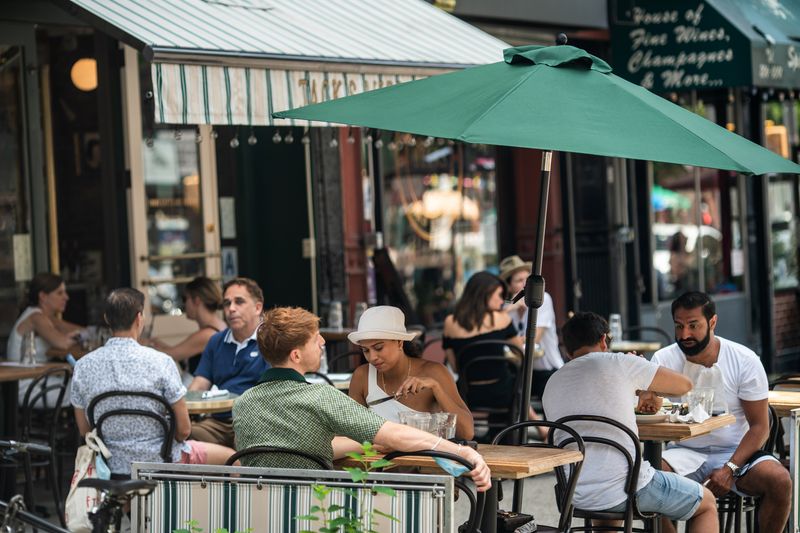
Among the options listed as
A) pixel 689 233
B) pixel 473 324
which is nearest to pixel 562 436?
pixel 473 324

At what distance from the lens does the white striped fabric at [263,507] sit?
4113 mm

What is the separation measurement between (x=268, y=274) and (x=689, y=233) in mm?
5236

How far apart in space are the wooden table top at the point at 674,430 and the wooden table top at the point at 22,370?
3736 mm

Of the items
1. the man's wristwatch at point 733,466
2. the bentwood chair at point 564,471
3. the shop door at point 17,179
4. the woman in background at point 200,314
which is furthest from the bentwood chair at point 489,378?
the shop door at point 17,179

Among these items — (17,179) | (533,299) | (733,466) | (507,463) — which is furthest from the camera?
(17,179)

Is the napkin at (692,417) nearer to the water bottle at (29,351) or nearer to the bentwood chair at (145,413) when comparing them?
the bentwood chair at (145,413)

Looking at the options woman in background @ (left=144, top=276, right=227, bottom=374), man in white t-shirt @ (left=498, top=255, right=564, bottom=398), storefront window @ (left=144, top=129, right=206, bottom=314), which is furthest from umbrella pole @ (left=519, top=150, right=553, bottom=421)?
storefront window @ (left=144, top=129, right=206, bottom=314)

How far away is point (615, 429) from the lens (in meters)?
5.36

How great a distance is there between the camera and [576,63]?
17.5 feet

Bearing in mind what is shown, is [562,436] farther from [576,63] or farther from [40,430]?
[40,430]

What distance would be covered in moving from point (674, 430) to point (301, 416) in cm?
176

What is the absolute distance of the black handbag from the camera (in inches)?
Answer: 199

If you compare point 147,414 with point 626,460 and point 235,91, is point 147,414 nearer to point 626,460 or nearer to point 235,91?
point 235,91

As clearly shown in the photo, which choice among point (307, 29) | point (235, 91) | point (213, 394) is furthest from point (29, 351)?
point (307, 29)
